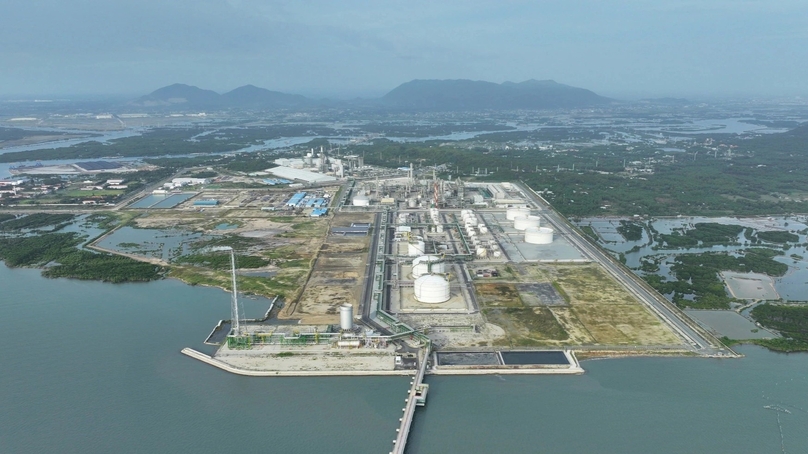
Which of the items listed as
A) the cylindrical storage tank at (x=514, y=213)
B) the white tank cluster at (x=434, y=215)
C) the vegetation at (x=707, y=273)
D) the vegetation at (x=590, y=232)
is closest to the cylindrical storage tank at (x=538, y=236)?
the vegetation at (x=590, y=232)

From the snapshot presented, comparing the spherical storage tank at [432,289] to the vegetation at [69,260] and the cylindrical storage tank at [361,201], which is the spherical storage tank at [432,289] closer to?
the vegetation at [69,260]

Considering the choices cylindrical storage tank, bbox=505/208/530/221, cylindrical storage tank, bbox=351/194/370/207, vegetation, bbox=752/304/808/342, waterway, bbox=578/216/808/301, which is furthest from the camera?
cylindrical storage tank, bbox=351/194/370/207

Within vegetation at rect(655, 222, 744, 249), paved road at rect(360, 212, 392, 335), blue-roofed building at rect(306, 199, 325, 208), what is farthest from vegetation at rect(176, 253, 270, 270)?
vegetation at rect(655, 222, 744, 249)

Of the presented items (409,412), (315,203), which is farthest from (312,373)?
(315,203)

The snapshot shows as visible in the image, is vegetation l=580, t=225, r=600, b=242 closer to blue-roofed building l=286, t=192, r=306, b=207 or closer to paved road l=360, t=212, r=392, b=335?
paved road l=360, t=212, r=392, b=335

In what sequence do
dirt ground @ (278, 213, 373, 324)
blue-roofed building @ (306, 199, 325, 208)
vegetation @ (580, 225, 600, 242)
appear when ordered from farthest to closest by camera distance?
blue-roofed building @ (306, 199, 325, 208)
vegetation @ (580, 225, 600, 242)
dirt ground @ (278, 213, 373, 324)

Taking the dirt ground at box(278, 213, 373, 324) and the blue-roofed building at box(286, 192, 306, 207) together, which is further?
the blue-roofed building at box(286, 192, 306, 207)
